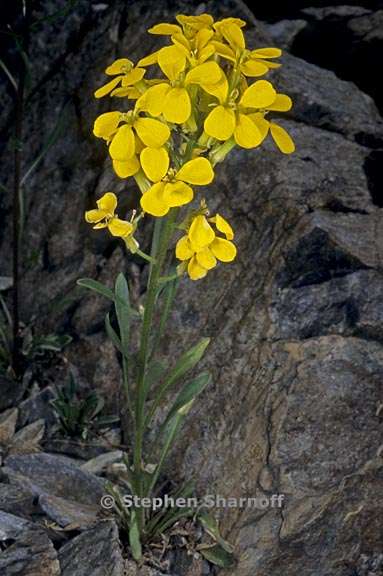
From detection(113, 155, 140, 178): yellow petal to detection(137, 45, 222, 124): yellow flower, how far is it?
113 mm

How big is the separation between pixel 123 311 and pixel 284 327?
0.43 metres

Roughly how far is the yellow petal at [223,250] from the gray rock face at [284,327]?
546 mm

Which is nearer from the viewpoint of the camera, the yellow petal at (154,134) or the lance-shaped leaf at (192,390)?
the yellow petal at (154,134)

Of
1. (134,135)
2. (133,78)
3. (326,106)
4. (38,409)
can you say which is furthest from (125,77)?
(38,409)

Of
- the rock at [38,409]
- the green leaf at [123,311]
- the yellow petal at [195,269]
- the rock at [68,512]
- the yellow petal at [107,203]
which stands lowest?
the rock at [38,409]

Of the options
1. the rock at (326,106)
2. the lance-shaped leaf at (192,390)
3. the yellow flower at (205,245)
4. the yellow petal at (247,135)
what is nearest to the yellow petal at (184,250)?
the yellow flower at (205,245)

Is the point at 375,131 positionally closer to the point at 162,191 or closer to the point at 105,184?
the point at 105,184

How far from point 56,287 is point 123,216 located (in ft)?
1.20

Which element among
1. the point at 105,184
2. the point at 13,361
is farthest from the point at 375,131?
the point at 13,361

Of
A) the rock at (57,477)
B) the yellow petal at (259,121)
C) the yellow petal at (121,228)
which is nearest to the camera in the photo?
the yellow petal at (259,121)

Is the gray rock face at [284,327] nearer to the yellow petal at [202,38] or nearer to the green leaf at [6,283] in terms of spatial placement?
the green leaf at [6,283]

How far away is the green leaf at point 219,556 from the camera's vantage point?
7.17 ft

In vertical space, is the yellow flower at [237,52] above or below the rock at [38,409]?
above

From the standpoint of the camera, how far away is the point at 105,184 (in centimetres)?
283
